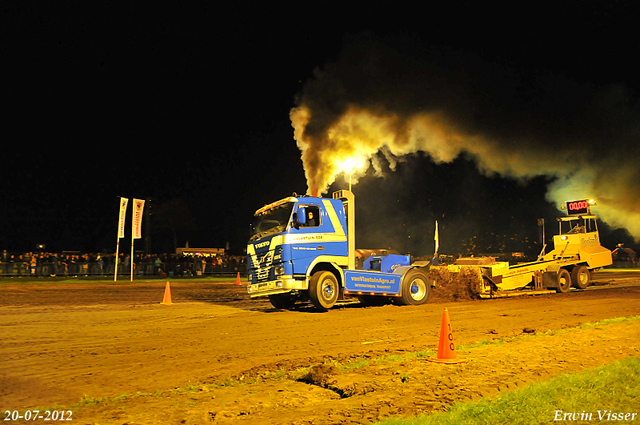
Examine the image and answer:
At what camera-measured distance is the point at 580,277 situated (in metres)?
20.3

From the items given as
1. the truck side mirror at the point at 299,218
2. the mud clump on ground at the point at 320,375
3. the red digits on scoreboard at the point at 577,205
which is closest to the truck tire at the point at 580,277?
the red digits on scoreboard at the point at 577,205

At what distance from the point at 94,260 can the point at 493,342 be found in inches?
1376

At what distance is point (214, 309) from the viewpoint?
15250 mm

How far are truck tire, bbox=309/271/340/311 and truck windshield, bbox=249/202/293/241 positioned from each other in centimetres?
183

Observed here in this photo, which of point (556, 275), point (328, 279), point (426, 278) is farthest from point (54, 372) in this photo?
point (556, 275)

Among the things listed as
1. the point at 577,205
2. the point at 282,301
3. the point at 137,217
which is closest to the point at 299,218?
the point at 282,301

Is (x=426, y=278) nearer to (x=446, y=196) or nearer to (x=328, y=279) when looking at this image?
(x=328, y=279)

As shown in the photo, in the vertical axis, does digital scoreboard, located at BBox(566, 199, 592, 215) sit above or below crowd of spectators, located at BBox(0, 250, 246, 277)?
above

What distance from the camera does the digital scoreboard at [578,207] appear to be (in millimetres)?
21484

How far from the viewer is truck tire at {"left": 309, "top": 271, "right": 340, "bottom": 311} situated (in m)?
13.7

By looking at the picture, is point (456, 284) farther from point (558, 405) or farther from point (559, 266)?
point (558, 405)

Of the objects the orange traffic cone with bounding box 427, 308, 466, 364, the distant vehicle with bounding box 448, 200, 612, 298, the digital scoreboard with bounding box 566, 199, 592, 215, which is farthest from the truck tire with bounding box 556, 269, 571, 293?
the orange traffic cone with bounding box 427, 308, 466, 364

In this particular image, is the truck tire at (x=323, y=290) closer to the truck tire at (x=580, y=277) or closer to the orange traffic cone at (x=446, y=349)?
the orange traffic cone at (x=446, y=349)

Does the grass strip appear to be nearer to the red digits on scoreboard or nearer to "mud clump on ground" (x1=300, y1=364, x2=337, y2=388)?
"mud clump on ground" (x1=300, y1=364, x2=337, y2=388)
